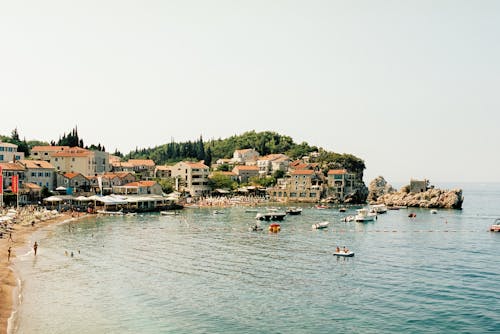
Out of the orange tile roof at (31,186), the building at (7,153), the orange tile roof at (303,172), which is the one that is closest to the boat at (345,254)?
the orange tile roof at (31,186)

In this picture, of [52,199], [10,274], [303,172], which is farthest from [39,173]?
[303,172]

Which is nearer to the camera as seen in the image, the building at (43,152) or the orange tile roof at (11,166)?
the orange tile roof at (11,166)

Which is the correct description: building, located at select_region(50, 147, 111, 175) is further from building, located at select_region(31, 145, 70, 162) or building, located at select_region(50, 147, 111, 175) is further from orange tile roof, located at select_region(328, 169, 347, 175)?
orange tile roof, located at select_region(328, 169, 347, 175)

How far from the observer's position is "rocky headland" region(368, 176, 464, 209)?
13312 centimetres

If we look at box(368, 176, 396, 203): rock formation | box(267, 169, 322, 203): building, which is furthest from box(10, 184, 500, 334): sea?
box(368, 176, 396, 203): rock formation

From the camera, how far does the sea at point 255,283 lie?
31484 mm

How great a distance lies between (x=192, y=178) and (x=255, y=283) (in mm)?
113114

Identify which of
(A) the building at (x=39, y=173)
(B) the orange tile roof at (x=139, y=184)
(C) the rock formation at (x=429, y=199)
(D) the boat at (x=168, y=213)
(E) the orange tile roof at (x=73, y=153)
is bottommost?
(D) the boat at (x=168, y=213)

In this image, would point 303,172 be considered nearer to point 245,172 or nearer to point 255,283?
point 245,172

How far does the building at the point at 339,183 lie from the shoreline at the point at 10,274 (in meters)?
91.9

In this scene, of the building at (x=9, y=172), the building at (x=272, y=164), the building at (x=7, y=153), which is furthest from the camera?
the building at (x=272, y=164)

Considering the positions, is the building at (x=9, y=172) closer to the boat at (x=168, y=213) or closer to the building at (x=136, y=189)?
the building at (x=136, y=189)

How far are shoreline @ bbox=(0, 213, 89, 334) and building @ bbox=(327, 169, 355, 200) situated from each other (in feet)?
302

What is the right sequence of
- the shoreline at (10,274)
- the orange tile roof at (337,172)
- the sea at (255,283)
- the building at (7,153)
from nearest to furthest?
the sea at (255,283), the shoreline at (10,274), the building at (7,153), the orange tile roof at (337,172)
